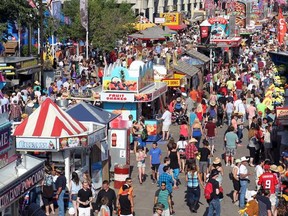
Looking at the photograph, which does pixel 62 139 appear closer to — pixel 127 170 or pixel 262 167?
pixel 127 170

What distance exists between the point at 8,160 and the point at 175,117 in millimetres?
15696

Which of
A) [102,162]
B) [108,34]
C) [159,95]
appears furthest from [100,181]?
[108,34]

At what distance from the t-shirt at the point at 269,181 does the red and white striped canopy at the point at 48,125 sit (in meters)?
4.13

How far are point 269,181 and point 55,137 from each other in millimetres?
4489

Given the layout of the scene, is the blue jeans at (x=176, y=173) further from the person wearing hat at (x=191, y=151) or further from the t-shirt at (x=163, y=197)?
the t-shirt at (x=163, y=197)

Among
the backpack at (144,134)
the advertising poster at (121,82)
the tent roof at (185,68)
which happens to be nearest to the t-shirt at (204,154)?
the backpack at (144,134)

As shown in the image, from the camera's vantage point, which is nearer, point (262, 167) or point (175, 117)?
point (262, 167)

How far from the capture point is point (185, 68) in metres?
33.3

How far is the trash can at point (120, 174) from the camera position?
18.9 metres

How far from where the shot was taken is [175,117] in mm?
28203

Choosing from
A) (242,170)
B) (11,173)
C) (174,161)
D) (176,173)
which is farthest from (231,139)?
(11,173)

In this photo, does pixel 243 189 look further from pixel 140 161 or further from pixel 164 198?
pixel 140 161

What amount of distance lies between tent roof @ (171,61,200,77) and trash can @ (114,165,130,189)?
13117mm

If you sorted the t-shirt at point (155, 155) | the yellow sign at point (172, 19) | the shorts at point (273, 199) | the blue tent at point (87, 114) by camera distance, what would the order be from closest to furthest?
the shorts at point (273, 199) → the t-shirt at point (155, 155) → the blue tent at point (87, 114) → the yellow sign at point (172, 19)
